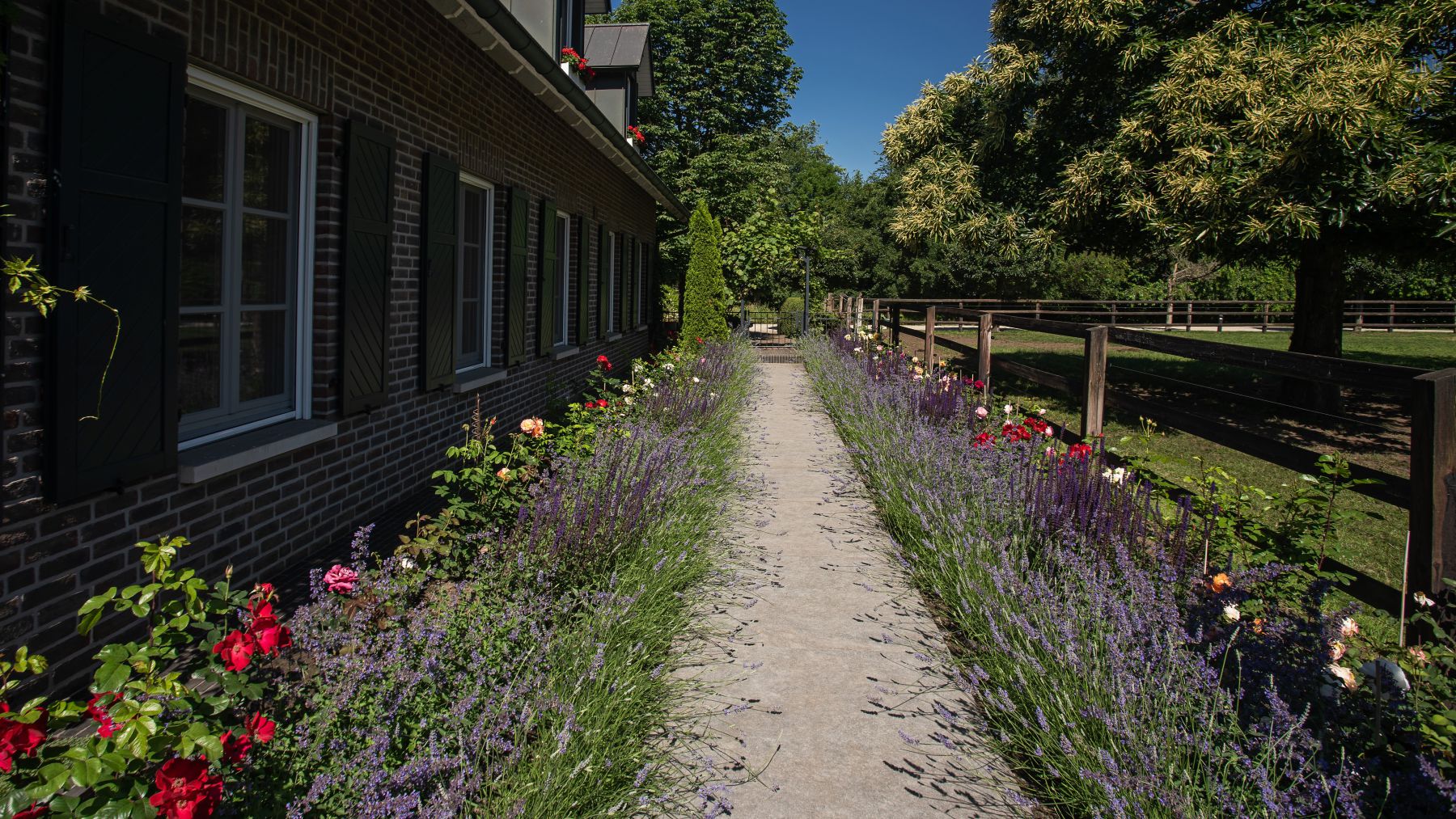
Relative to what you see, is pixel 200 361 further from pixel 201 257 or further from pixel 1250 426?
pixel 1250 426

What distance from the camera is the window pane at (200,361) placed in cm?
414

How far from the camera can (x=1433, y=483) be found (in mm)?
3123

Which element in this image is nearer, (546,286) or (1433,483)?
(1433,483)

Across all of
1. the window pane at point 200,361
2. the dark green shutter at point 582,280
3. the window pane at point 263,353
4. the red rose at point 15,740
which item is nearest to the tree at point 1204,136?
the dark green shutter at point 582,280

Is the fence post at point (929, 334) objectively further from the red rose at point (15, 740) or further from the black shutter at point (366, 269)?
the red rose at point (15, 740)

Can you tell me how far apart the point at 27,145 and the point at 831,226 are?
153 feet

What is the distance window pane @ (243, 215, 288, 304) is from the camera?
4602mm

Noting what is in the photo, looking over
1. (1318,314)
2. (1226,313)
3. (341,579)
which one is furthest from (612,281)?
(1226,313)

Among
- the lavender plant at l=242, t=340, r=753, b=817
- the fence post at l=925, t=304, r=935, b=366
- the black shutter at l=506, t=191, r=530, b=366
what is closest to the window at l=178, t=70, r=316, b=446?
the lavender plant at l=242, t=340, r=753, b=817

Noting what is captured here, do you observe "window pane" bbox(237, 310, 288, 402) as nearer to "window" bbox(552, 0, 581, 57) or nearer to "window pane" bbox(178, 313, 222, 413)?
"window pane" bbox(178, 313, 222, 413)

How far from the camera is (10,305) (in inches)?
114

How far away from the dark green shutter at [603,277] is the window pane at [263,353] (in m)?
8.47

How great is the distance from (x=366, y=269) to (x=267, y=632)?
3802 mm

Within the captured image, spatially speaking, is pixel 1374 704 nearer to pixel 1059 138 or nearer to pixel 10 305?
pixel 10 305
